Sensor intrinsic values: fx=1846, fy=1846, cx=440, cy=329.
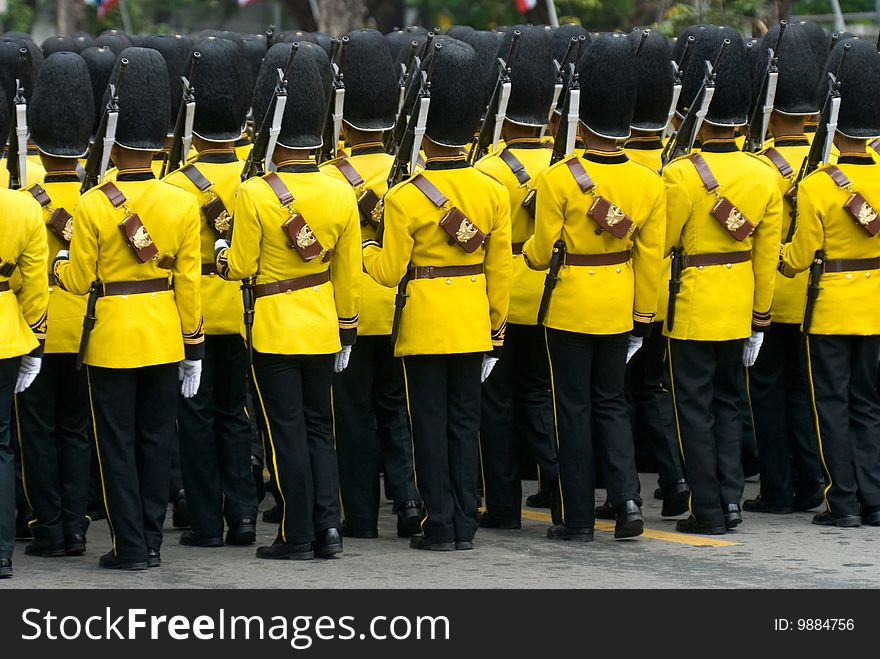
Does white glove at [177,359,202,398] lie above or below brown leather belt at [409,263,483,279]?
below

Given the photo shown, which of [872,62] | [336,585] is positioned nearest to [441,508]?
[336,585]

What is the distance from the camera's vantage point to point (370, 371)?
8.55 meters

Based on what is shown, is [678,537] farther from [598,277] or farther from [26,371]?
[26,371]

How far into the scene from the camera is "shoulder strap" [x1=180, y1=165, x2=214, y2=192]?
26.8 feet

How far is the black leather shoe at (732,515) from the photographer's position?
336 inches

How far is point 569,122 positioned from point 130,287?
2.12 m

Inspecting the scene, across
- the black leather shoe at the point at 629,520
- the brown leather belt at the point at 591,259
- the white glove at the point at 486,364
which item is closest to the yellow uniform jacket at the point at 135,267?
the white glove at the point at 486,364

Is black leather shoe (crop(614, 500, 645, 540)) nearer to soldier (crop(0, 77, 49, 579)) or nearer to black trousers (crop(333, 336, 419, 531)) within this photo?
black trousers (crop(333, 336, 419, 531))

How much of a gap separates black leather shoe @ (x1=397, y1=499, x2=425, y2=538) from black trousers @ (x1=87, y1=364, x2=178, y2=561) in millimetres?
1283

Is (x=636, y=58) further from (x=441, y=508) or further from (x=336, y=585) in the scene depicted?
(x=336, y=585)

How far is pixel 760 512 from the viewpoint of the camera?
30.1ft

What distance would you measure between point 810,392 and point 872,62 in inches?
62.0

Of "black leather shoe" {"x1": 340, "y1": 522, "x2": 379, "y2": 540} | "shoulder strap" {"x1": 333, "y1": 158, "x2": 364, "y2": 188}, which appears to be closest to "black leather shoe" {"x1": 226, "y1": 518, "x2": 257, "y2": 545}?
"black leather shoe" {"x1": 340, "y1": 522, "x2": 379, "y2": 540}

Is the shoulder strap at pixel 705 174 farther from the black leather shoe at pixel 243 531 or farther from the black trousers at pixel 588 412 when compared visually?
the black leather shoe at pixel 243 531
